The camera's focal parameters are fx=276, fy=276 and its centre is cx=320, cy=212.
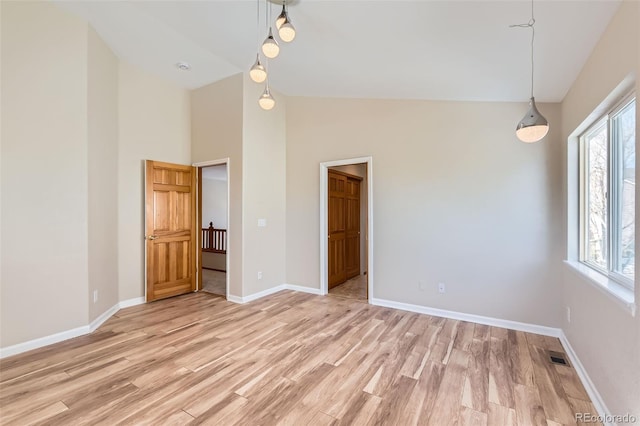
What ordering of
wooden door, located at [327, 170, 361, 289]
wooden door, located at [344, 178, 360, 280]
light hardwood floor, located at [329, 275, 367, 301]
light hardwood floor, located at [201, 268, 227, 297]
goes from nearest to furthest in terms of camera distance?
light hardwood floor, located at [329, 275, 367, 301] < light hardwood floor, located at [201, 268, 227, 297] < wooden door, located at [327, 170, 361, 289] < wooden door, located at [344, 178, 360, 280]

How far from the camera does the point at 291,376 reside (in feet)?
7.41

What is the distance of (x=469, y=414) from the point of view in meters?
1.84

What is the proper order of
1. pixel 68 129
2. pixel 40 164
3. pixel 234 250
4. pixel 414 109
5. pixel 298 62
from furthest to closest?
pixel 234 250
pixel 414 109
pixel 298 62
pixel 68 129
pixel 40 164

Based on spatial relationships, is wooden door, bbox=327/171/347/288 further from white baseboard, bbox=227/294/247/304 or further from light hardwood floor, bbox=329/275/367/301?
white baseboard, bbox=227/294/247/304

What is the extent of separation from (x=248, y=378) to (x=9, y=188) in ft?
9.18

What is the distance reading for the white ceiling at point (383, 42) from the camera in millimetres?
2020

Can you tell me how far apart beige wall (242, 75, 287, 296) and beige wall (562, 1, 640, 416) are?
377cm

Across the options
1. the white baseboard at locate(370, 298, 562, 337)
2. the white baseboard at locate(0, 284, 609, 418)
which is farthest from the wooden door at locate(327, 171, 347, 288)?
the white baseboard at locate(370, 298, 562, 337)

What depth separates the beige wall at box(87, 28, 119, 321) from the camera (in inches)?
123

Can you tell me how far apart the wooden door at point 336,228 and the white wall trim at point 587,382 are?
3.09 m

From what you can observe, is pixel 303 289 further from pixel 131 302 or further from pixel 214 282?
pixel 131 302

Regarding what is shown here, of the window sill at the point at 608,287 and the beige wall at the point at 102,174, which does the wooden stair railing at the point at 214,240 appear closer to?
the beige wall at the point at 102,174

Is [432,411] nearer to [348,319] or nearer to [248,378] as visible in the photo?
[248,378]

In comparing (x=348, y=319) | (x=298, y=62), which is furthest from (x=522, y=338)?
(x=298, y=62)
